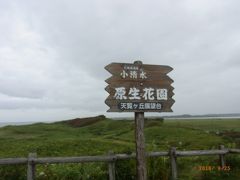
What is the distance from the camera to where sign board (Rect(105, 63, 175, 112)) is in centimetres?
771

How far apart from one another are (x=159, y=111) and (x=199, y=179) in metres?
3.70

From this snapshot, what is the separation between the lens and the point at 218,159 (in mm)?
12023

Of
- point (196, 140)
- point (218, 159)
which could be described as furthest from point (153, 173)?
point (196, 140)

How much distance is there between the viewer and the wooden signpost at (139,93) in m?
7.72

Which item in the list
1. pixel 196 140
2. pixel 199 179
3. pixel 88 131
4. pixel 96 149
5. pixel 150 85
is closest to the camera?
pixel 150 85

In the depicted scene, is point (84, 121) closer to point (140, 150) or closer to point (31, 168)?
point (31, 168)

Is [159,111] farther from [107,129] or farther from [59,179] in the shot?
[107,129]

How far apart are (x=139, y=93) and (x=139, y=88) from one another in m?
0.12

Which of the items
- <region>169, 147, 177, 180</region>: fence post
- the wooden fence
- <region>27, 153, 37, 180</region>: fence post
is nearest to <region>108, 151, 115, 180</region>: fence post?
the wooden fence

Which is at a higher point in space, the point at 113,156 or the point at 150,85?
the point at 150,85

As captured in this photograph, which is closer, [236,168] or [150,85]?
[150,85]
